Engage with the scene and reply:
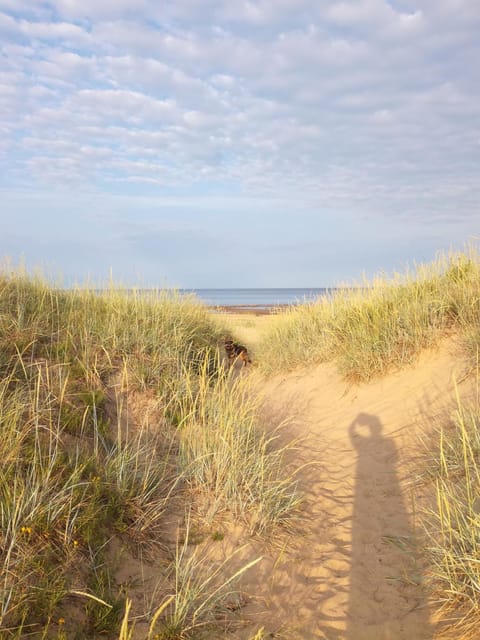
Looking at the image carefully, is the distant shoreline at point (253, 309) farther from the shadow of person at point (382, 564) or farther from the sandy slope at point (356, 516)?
the shadow of person at point (382, 564)

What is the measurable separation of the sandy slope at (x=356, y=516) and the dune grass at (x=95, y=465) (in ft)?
1.30

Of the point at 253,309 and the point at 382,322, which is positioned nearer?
the point at 382,322

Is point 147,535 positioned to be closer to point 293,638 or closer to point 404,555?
point 293,638

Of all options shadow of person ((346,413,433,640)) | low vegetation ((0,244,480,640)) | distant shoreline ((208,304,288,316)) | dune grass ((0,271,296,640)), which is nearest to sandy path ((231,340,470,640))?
shadow of person ((346,413,433,640))

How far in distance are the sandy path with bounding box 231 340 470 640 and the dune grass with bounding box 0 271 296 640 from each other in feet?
1.36

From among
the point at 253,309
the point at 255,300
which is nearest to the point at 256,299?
the point at 255,300

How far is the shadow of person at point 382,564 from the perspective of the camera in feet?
9.77

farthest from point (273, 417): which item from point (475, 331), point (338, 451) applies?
point (475, 331)

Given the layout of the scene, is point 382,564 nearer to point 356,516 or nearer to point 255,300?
point 356,516

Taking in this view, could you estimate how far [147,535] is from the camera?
3.58 metres

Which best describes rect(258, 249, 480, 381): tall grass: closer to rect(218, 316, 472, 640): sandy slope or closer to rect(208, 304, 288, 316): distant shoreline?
rect(218, 316, 472, 640): sandy slope

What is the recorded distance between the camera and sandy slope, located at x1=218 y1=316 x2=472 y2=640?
3.08m

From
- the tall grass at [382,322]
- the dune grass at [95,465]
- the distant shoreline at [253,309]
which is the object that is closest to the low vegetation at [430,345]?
the tall grass at [382,322]

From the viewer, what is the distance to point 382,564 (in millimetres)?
3604
